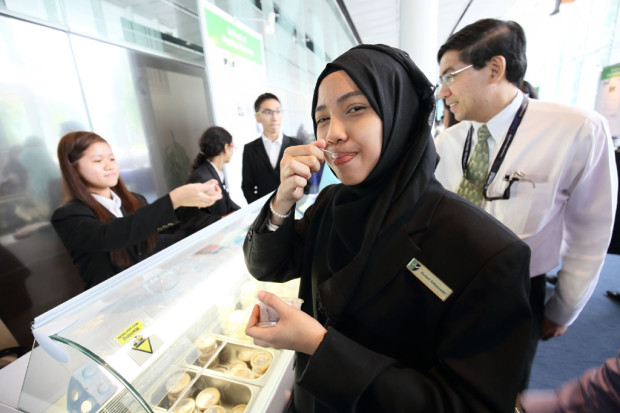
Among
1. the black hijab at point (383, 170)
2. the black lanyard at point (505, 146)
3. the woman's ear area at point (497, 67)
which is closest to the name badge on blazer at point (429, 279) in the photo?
the black hijab at point (383, 170)

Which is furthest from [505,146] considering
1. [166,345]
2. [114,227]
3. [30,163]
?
[30,163]

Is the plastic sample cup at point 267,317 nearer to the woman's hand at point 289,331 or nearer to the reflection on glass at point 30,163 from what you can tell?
the woman's hand at point 289,331

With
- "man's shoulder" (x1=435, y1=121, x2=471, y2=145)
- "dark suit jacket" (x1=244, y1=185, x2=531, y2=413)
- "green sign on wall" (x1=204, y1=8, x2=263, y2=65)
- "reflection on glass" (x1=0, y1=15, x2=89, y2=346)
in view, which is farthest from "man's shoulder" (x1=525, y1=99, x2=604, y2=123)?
"reflection on glass" (x1=0, y1=15, x2=89, y2=346)

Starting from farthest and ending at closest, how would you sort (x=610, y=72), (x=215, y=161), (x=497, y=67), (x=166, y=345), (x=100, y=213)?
(x=610, y=72), (x=215, y=161), (x=100, y=213), (x=497, y=67), (x=166, y=345)

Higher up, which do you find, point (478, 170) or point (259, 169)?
point (478, 170)

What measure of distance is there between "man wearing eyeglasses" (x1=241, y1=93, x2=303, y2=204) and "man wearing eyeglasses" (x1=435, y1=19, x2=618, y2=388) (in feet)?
7.24

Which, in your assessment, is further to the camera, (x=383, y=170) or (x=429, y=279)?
(x=383, y=170)

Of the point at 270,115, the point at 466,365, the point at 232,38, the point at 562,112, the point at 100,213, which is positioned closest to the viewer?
the point at 466,365

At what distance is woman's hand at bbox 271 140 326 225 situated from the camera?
101cm

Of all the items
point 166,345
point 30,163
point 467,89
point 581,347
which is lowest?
point 581,347

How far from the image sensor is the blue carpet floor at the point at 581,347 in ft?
8.58

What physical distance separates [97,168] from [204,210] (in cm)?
87

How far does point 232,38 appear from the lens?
402 cm

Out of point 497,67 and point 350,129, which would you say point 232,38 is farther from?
point 350,129
